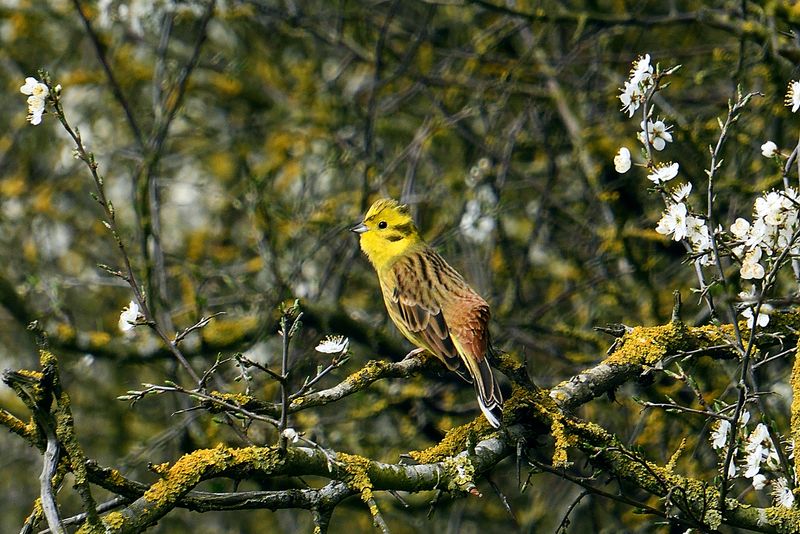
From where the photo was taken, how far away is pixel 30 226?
26.6ft

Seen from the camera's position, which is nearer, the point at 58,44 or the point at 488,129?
the point at 488,129

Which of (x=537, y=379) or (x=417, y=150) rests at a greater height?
(x=417, y=150)

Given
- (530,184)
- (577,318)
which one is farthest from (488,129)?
(577,318)

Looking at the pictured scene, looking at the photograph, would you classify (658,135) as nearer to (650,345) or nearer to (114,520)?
(650,345)

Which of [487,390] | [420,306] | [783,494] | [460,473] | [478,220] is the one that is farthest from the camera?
[478,220]

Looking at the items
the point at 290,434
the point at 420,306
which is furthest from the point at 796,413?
the point at 420,306

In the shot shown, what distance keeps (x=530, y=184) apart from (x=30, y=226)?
13.4 ft

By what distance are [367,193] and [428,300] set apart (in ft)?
5.26

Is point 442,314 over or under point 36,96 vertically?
over

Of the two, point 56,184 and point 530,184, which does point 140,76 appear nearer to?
point 56,184

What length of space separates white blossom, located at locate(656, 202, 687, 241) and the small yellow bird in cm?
79

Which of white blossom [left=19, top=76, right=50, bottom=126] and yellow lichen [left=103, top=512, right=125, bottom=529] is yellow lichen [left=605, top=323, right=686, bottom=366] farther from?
white blossom [left=19, top=76, right=50, bottom=126]

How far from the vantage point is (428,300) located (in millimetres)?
4848

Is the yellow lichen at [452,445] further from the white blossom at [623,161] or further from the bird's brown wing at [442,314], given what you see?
the white blossom at [623,161]
